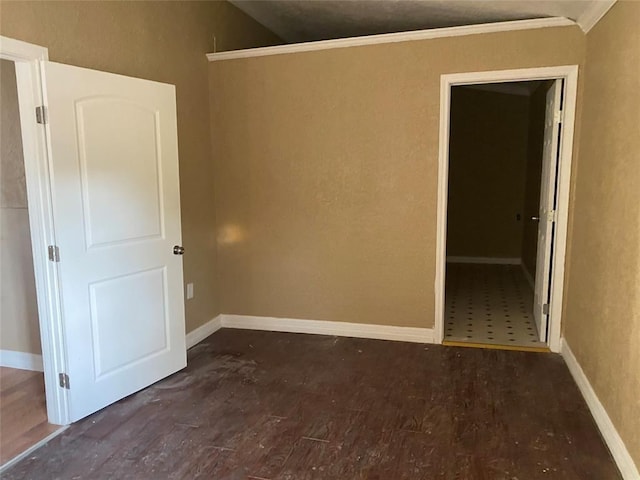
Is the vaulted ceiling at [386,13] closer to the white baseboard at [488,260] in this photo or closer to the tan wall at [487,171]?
the tan wall at [487,171]

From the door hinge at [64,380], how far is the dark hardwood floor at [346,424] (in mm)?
239

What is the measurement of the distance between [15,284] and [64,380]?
122 cm

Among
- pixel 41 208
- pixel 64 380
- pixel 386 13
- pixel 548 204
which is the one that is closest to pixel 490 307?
pixel 548 204

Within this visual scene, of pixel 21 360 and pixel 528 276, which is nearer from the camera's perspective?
pixel 21 360

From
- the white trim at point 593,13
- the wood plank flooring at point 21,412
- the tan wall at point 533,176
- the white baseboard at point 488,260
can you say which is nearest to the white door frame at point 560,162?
the white trim at point 593,13

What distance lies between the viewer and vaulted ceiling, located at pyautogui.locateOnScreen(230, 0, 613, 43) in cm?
321

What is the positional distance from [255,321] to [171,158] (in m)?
1.71

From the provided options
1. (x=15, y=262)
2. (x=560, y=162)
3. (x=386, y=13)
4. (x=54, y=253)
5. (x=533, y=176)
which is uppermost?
(x=386, y=13)

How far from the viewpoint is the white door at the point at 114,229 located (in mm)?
2576

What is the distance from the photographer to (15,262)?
347 centimetres

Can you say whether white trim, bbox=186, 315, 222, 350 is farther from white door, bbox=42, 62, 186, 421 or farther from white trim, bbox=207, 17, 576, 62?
white trim, bbox=207, 17, 576, 62

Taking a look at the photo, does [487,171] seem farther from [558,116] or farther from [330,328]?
[330,328]

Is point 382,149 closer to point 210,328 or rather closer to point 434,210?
point 434,210

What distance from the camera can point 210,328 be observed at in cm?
420
